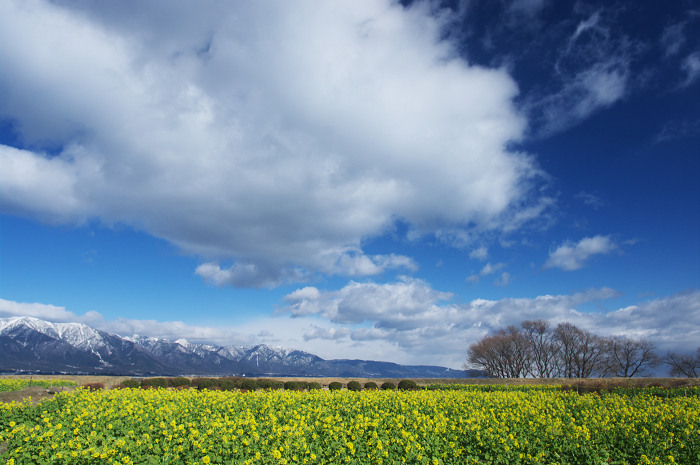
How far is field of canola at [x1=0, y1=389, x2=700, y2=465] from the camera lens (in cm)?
660

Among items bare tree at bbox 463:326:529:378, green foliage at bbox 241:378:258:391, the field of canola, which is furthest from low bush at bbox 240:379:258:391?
bare tree at bbox 463:326:529:378

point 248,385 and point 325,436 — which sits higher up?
point 325,436

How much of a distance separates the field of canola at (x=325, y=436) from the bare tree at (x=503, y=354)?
64.1 metres

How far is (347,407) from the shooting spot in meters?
11.6

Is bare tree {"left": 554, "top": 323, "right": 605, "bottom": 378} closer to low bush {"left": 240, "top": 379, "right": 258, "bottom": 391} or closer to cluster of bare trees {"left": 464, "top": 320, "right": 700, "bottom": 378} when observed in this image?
cluster of bare trees {"left": 464, "top": 320, "right": 700, "bottom": 378}

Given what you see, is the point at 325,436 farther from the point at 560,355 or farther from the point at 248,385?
the point at 560,355

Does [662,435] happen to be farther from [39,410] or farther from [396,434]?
[39,410]

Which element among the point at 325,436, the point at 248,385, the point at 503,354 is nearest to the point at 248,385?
the point at 248,385

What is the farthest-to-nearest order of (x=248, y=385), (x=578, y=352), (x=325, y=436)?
(x=578, y=352) < (x=248, y=385) < (x=325, y=436)

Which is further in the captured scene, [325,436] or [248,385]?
[248,385]

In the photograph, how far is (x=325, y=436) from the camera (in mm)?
7777

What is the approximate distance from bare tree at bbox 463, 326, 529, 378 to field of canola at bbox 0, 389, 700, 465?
64.1 meters

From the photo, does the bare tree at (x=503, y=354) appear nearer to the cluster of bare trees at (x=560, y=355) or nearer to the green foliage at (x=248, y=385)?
the cluster of bare trees at (x=560, y=355)

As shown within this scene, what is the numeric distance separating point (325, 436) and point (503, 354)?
73.0m
